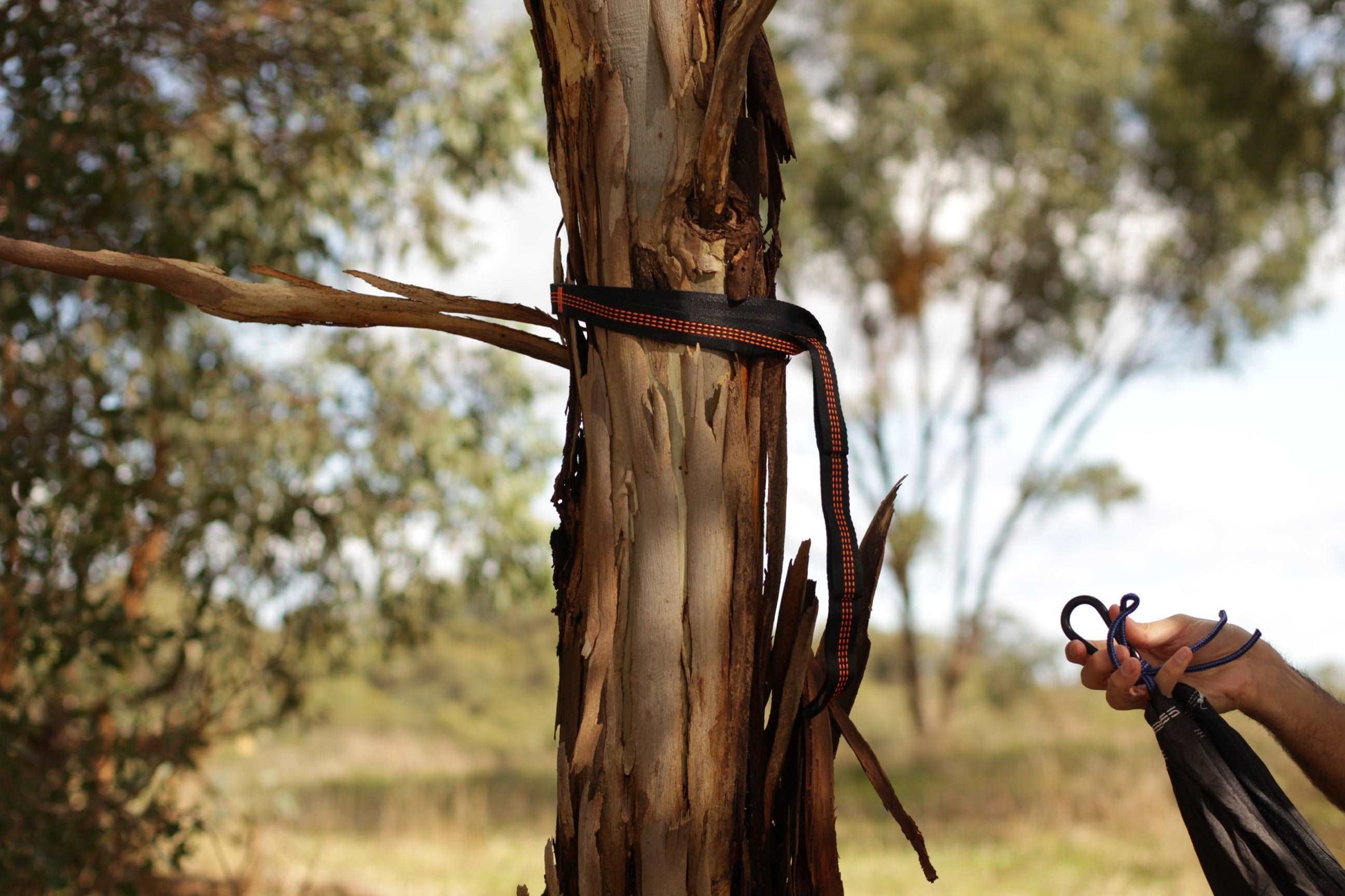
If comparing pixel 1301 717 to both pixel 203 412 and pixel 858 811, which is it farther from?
pixel 858 811

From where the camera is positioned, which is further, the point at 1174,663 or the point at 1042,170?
the point at 1042,170

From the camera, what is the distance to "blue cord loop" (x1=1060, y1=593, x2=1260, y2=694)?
5.91 ft

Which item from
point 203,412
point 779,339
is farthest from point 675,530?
point 203,412

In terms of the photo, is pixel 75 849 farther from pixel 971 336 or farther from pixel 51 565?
pixel 971 336

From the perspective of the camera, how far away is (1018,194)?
13047mm

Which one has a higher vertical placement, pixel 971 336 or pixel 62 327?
pixel 971 336

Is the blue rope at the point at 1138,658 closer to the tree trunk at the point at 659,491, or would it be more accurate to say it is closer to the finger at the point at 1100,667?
the finger at the point at 1100,667

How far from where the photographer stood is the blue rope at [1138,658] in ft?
5.92

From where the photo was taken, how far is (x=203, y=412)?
6.15m

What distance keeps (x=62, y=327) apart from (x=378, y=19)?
6.16 ft

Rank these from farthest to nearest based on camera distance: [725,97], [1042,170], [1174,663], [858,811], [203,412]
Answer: [1042,170] → [858,811] → [203,412] → [1174,663] → [725,97]

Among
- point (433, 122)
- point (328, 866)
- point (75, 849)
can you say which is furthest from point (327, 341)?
point (75, 849)

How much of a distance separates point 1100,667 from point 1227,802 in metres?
0.25

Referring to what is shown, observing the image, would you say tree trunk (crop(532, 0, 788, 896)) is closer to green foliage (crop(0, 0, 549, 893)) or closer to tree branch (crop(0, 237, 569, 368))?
tree branch (crop(0, 237, 569, 368))
